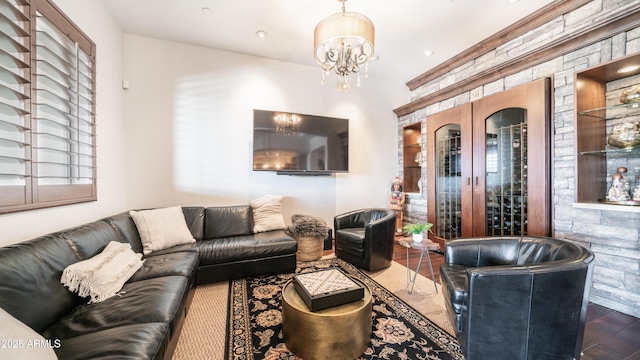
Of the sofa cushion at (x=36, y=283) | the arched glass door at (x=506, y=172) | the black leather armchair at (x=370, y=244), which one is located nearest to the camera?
the sofa cushion at (x=36, y=283)

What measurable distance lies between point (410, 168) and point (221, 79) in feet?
12.1

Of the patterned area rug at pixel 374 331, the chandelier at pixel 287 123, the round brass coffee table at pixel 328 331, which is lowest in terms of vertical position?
the patterned area rug at pixel 374 331

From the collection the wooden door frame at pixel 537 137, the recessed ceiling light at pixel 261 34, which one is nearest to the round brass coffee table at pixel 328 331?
the wooden door frame at pixel 537 137

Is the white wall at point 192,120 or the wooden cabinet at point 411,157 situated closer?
the white wall at point 192,120

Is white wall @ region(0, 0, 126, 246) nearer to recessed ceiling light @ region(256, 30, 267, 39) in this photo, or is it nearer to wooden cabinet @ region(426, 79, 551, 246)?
recessed ceiling light @ region(256, 30, 267, 39)

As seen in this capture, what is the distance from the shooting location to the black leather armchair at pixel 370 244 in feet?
9.64

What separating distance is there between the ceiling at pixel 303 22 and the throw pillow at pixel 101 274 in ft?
8.86

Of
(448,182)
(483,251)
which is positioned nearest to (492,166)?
(448,182)

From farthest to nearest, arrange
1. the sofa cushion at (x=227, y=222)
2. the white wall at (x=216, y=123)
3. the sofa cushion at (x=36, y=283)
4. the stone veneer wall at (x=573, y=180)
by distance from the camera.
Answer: the white wall at (x=216, y=123) < the sofa cushion at (x=227, y=222) < the stone veneer wall at (x=573, y=180) < the sofa cushion at (x=36, y=283)

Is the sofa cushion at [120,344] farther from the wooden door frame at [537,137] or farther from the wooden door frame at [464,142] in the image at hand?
the wooden door frame at [464,142]

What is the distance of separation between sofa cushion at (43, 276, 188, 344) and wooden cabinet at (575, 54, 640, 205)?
3.52 metres

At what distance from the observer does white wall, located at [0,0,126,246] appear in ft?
6.05

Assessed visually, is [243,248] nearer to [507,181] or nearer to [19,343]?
[19,343]

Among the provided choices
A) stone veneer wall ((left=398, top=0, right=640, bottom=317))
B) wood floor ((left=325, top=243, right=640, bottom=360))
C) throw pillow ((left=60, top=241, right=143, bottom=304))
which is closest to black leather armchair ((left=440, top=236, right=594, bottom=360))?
wood floor ((left=325, top=243, right=640, bottom=360))
